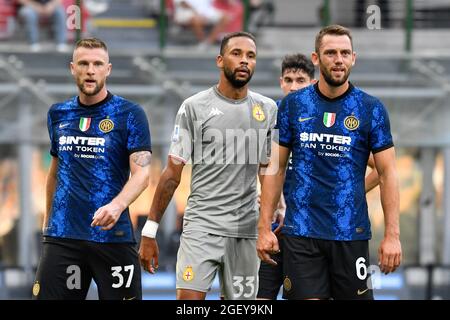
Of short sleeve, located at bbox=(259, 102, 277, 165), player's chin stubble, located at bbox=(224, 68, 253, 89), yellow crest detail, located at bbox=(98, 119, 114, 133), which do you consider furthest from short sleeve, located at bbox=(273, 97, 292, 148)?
yellow crest detail, located at bbox=(98, 119, 114, 133)

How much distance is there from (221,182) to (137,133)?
657 mm

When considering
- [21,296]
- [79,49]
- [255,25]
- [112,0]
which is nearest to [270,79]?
[255,25]

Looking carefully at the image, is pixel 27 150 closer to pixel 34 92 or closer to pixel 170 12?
pixel 34 92

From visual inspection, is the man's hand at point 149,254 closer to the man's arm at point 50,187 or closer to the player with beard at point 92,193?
the player with beard at point 92,193

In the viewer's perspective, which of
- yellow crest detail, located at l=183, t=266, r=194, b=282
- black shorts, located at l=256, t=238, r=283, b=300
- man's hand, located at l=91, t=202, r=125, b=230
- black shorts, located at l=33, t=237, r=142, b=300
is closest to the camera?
man's hand, located at l=91, t=202, r=125, b=230

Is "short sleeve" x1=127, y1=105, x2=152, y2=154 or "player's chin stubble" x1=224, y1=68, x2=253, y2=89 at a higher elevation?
"player's chin stubble" x1=224, y1=68, x2=253, y2=89

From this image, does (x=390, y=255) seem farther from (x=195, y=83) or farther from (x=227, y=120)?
(x=195, y=83)

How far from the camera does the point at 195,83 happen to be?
1753cm

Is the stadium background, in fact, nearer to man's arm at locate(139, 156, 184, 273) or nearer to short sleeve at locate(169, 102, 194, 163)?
man's arm at locate(139, 156, 184, 273)

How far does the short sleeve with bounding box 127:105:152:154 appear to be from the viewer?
29.7 feet

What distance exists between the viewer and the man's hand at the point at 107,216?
27.9 feet

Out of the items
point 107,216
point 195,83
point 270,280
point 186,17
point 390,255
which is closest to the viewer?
point 390,255

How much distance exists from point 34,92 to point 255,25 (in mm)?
3110

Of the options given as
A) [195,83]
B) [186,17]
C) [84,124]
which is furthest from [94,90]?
[186,17]
